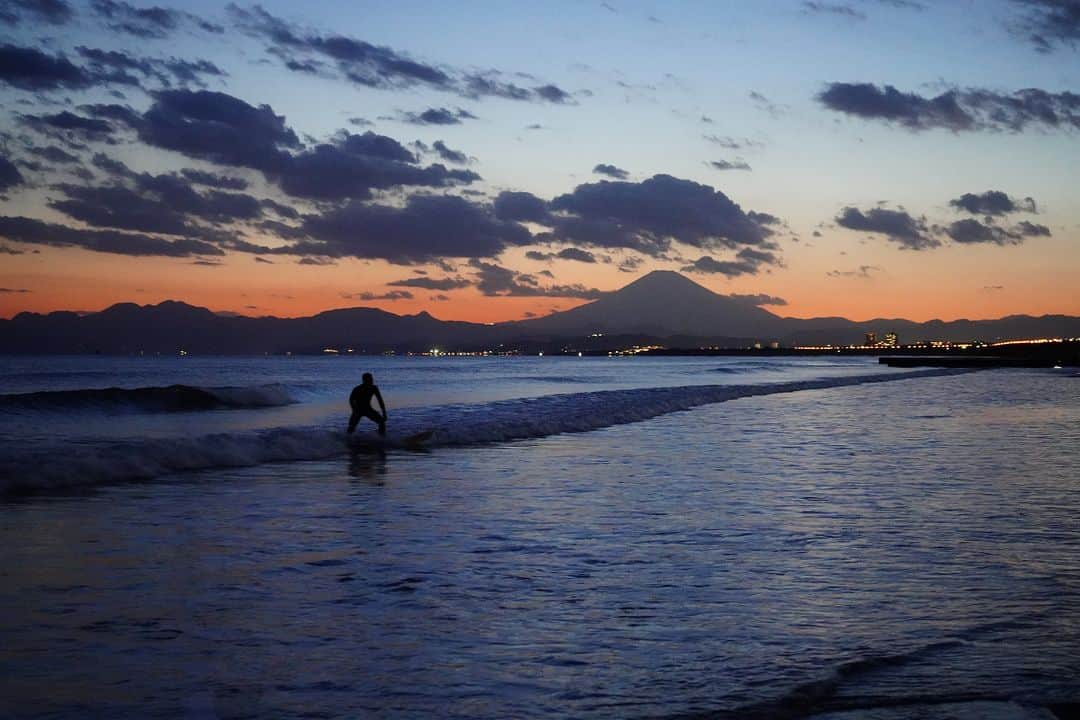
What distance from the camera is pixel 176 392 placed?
48.5 m

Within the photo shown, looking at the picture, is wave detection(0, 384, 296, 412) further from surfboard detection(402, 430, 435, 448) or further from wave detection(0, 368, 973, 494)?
surfboard detection(402, 430, 435, 448)

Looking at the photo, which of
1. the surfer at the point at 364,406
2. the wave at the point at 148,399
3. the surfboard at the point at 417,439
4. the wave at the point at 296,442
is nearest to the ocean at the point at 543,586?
the wave at the point at 296,442

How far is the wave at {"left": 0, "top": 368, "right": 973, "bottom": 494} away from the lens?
1605 centimetres

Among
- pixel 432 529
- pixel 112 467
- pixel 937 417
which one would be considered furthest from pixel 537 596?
pixel 937 417

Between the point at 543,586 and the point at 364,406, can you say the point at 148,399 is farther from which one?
the point at 543,586

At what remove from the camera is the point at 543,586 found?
8.07 metres

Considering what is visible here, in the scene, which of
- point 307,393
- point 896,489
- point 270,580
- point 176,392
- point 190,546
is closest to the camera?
point 270,580

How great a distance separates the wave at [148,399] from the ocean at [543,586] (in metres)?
26.2

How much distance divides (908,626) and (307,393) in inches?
2244

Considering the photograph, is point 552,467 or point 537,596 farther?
point 552,467

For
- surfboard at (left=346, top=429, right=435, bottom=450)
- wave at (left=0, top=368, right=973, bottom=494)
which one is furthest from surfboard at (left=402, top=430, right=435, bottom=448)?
wave at (left=0, top=368, right=973, bottom=494)

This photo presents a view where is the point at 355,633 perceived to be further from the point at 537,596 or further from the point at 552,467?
the point at 552,467

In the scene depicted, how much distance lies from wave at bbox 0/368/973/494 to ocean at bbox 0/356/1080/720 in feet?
0.35

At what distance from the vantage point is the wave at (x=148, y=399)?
137 ft
